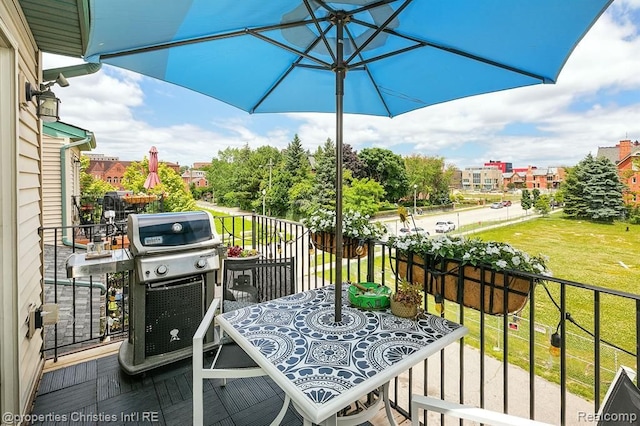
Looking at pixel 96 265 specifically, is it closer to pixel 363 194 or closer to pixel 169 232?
pixel 169 232

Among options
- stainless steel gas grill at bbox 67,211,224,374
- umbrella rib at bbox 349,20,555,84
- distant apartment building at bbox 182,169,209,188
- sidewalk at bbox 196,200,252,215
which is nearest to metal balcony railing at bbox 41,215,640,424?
stainless steel gas grill at bbox 67,211,224,374

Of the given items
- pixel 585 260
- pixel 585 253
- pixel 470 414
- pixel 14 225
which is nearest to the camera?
pixel 470 414

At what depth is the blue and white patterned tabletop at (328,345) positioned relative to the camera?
93 cm

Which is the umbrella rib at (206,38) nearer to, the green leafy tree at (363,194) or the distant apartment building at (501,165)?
the green leafy tree at (363,194)

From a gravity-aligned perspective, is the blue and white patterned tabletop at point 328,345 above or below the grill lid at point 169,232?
below

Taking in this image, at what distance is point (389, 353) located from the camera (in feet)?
3.68

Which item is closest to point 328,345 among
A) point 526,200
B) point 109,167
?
point 526,200

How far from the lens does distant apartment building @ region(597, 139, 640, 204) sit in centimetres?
1165

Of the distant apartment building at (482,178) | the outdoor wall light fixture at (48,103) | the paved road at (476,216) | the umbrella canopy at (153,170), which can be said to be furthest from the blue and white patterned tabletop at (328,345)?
the distant apartment building at (482,178)

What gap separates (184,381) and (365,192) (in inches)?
822

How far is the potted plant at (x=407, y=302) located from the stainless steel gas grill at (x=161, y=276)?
1501mm

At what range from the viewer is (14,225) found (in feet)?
5.45

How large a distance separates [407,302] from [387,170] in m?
25.7

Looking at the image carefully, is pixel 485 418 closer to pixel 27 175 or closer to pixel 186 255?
pixel 186 255
